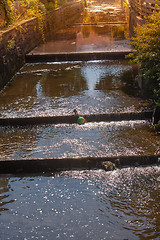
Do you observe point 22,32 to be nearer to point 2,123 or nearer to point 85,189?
point 2,123

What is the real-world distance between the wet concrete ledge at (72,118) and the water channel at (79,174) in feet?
0.39

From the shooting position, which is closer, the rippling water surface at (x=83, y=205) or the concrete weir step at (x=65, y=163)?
the rippling water surface at (x=83, y=205)

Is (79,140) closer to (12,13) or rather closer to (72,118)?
(72,118)

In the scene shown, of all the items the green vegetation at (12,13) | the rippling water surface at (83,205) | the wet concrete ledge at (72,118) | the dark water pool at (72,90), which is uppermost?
the green vegetation at (12,13)

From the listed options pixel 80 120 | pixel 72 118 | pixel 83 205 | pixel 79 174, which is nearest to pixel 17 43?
pixel 72 118

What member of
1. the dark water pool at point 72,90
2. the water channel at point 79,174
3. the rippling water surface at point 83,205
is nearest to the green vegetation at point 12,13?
the dark water pool at point 72,90

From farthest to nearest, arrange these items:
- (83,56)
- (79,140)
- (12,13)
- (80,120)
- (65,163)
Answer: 1. (83,56)
2. (12,13)
3. (80,120)
4. (79,140)
5. (65,163)

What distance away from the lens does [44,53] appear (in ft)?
43.0

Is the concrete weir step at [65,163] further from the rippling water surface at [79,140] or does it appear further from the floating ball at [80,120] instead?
the floating ball at [80,120]

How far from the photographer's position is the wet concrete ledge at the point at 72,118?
7.73 meters

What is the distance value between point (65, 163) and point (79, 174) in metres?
0.37

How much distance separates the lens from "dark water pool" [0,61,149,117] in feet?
26.9

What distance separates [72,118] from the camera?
774 cm

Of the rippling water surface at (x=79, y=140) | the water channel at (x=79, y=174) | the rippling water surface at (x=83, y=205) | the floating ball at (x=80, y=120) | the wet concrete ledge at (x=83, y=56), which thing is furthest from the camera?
the wet concrete ledge at (x=83, y=56)
